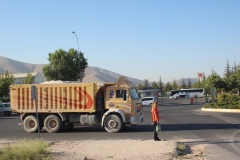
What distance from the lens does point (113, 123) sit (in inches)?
704

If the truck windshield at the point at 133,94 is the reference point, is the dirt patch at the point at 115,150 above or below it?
below

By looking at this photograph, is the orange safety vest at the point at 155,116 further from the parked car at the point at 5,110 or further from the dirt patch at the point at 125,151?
the parked car at the point at 5,110

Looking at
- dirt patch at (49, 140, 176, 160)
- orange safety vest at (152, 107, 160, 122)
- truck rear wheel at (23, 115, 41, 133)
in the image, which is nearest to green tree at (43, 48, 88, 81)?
truck rear wheel at (23, 115, 41, 133)

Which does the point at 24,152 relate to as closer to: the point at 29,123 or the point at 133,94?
the point at 133,94

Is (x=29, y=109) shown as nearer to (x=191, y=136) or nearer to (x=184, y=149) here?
(x=191, y=136)

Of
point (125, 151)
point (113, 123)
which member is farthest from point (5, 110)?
point (125, 151)

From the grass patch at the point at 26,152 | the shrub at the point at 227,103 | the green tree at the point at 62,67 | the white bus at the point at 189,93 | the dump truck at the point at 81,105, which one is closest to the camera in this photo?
the grass patch at the point at 26,152

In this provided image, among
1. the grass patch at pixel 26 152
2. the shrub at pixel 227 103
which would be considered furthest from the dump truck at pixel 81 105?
Result: the shrub at pixel 227 103

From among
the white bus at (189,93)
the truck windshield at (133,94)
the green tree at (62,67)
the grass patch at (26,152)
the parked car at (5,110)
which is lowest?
the grass patch at (26,152)

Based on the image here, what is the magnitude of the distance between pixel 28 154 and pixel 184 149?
5.26 meters

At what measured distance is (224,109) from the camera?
33.2m

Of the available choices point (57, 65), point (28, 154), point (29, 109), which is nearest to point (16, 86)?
point (29, 109)

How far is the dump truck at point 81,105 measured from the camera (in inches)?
706

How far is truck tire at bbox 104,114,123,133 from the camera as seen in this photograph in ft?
58.3
